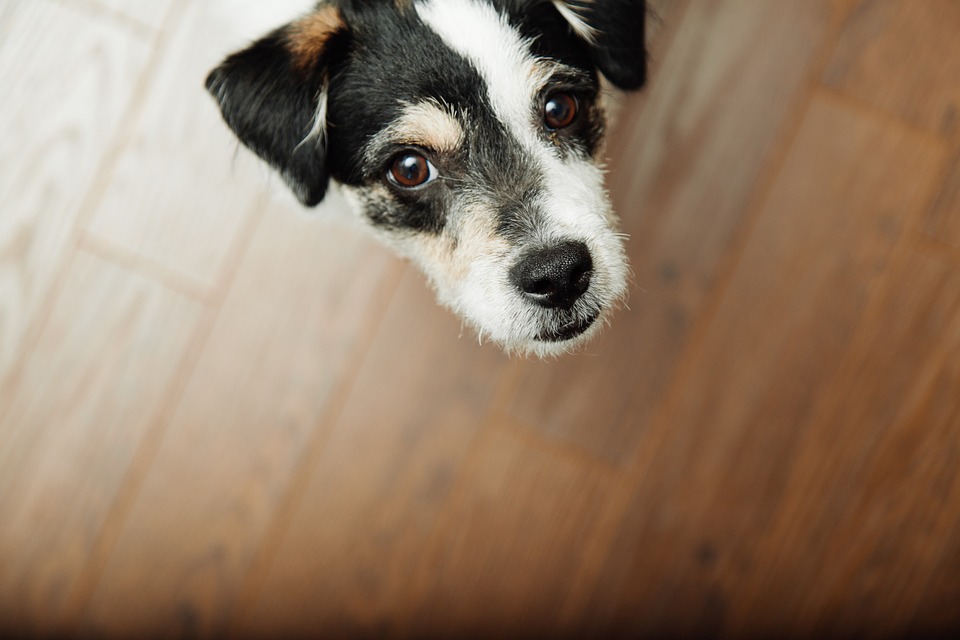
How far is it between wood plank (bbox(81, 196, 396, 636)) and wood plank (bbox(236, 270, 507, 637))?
→ 102 millimetres

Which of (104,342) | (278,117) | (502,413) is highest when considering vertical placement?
(278,117)

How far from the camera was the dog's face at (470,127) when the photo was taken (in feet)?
4.73

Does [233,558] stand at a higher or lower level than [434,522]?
lower

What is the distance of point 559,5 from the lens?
61.8 inches

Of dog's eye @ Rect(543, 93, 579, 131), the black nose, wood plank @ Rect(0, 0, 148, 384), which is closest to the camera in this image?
the black nose

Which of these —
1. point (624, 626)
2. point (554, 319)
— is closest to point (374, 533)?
point (624, 626)

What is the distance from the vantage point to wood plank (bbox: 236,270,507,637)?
2.31 meters

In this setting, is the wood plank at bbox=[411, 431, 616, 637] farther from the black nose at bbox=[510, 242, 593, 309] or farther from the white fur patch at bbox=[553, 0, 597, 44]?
the white fur patch at bbox=[553, 0, 597, 44]

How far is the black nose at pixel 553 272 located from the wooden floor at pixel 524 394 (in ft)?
2.75

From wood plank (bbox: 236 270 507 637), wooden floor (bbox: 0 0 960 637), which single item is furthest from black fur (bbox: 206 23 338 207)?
wood plank (bbox: 236 270 507 637)

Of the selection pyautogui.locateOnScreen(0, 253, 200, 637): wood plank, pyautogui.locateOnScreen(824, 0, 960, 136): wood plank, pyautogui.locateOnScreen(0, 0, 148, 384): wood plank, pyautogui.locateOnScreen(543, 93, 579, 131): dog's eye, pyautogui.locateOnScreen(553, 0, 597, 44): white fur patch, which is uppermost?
pyautogui.locateOnScreen(824, 0, 960, 136): wood plank

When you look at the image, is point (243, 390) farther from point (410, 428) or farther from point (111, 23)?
point (111, 23)

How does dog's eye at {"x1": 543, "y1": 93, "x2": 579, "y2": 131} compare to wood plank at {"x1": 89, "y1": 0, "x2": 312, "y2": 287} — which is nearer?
dog's eye at {"x1": 543, "y1": 93, "x2": 579, "y2": 131}

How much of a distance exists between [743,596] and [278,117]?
214 centimetres
